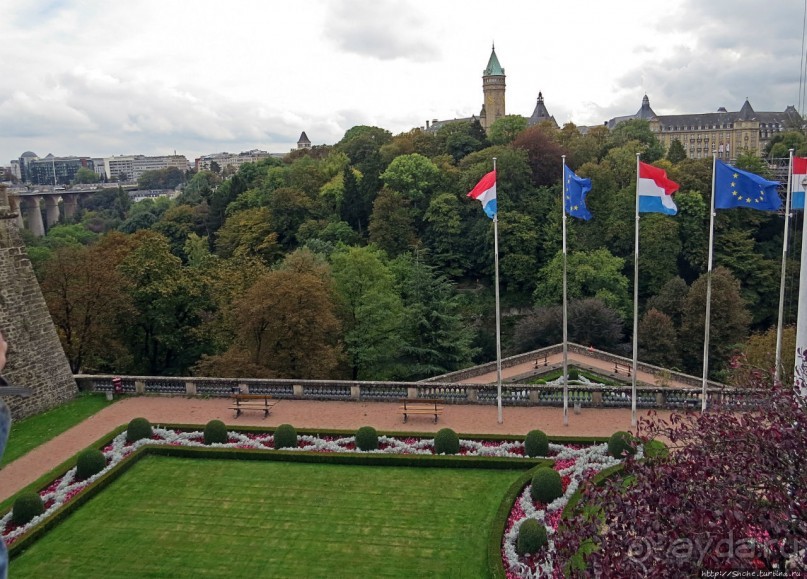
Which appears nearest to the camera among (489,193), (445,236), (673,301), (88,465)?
(88,465)

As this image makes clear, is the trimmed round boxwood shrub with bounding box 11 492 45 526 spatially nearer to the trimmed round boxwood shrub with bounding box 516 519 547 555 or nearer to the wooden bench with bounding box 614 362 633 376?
the trimmed round boxwood shrub with bounding box 516 519 547 555

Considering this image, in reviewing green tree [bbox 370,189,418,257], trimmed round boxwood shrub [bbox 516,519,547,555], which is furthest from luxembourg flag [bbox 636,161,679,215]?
green tree [bbox 370,189,418,257]

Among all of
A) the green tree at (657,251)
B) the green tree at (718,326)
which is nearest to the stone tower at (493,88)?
the green tree at (657,251)

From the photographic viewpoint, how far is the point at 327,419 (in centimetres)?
2478

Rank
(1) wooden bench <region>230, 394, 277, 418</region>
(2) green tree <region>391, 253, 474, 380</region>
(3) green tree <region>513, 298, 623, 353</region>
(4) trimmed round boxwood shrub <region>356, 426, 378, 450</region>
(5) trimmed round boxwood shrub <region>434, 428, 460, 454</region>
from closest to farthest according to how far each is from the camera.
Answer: (5) trimmed round boxwood shrub <region>434, 428, 460, 454</region> < (4) trimmed round boxwood shrub <region>356, 426, 378, 450</region> < (1) wooden bench <region>230, 394, 277, 418</region> < (2) green tree <region>391, 253, 474, 380</region> < (3) green tree <region>513, 298, 623, 353</region>

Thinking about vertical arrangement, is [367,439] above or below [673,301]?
below

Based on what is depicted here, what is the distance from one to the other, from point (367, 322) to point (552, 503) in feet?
79.0

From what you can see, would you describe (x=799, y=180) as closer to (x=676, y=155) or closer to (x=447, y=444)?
(x=447, y=444)

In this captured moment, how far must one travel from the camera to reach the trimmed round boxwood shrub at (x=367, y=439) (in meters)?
21.8

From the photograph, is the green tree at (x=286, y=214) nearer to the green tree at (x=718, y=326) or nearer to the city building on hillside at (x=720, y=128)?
the green tree at (x=718, y=326)

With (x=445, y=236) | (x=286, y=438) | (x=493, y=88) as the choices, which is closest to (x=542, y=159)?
(x=445, y=236)

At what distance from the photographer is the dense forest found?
33.7m

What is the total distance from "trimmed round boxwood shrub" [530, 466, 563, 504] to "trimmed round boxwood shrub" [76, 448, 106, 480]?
43.4 feet

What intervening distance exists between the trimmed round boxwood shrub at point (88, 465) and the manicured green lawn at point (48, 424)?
3.47 meters
